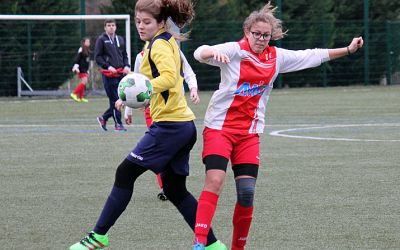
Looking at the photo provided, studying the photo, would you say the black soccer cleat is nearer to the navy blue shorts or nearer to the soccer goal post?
the navy blue shorts

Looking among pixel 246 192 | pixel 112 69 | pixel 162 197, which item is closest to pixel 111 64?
pixel 112 69

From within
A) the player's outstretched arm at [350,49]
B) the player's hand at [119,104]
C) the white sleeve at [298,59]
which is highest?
the player's outstretched arm at [350,49]

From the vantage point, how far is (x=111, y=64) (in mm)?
17906

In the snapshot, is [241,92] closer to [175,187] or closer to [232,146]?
[232,146]

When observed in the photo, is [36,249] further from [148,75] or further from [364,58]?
[364,58]

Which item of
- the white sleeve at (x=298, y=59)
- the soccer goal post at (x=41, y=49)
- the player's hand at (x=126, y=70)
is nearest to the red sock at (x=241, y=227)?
the white sleeve at (x=298, y=59)

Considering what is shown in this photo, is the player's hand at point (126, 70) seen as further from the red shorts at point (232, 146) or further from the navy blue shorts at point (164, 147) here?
the navy blue shorts at point (164, 147)

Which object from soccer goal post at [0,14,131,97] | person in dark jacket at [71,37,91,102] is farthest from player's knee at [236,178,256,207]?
soccer goal post at [0,14,131,97]

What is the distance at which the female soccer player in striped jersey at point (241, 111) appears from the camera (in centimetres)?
691

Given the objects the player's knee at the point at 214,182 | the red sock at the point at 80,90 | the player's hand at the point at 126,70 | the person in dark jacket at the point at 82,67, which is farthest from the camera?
the red sock at the point at 80,90

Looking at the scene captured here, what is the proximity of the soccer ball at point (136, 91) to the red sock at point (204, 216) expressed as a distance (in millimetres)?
748

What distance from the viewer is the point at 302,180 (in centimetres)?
1084

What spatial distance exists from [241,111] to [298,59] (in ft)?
2.11

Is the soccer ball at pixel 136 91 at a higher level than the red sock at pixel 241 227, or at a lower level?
higher
